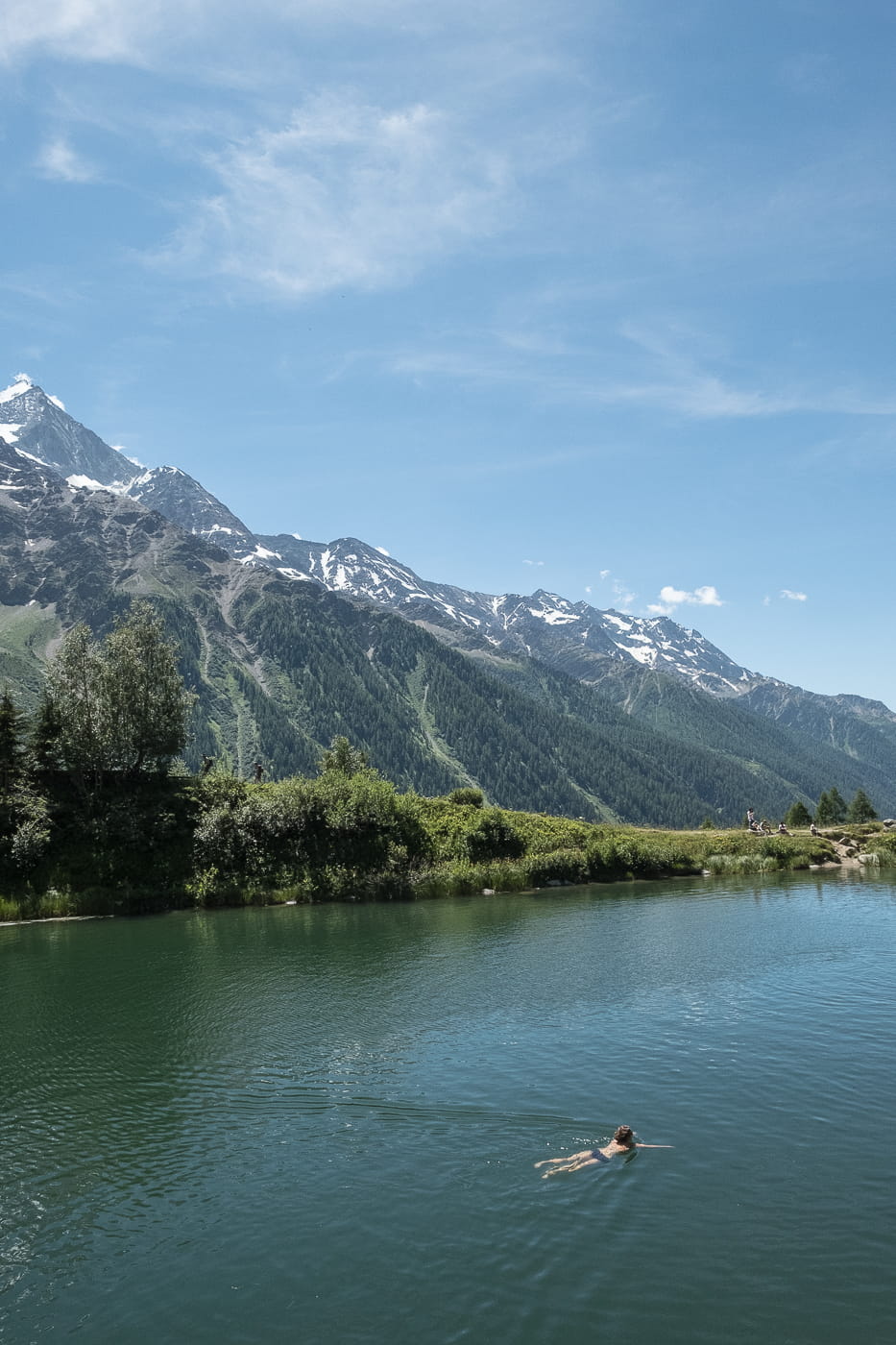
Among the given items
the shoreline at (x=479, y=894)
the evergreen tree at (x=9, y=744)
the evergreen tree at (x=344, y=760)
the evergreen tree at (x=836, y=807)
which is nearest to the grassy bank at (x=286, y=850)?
the shoreline at (x=479, y=894)

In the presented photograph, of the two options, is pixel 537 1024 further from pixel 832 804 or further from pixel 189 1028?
pixel 832 804

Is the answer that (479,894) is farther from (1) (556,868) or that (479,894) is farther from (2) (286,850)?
(2) (286,850)

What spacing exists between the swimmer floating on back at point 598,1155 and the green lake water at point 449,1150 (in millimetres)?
401

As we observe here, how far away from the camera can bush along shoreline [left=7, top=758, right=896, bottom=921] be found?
7631 centimetres

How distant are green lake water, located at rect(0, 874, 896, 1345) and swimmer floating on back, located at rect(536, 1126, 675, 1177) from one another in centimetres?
40

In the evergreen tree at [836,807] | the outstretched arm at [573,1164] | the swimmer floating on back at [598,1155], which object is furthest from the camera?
the evergreen tree at [836,807]

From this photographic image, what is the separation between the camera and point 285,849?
276 feet

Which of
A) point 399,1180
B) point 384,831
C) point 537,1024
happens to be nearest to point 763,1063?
point 537,1024

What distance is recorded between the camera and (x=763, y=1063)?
32.7 m

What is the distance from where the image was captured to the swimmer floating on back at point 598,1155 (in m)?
24.7

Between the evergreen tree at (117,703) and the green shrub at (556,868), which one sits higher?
the evergreen tree at (117,703)

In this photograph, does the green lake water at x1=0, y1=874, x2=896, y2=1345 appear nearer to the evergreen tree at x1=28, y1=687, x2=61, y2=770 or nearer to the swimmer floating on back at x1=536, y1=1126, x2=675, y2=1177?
the swimmer floating on back at x1=536, y1=1126, x2=675, y2=1177

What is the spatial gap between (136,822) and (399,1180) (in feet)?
211

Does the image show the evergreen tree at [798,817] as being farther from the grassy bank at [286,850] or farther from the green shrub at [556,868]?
the green shrub at [556,868]
